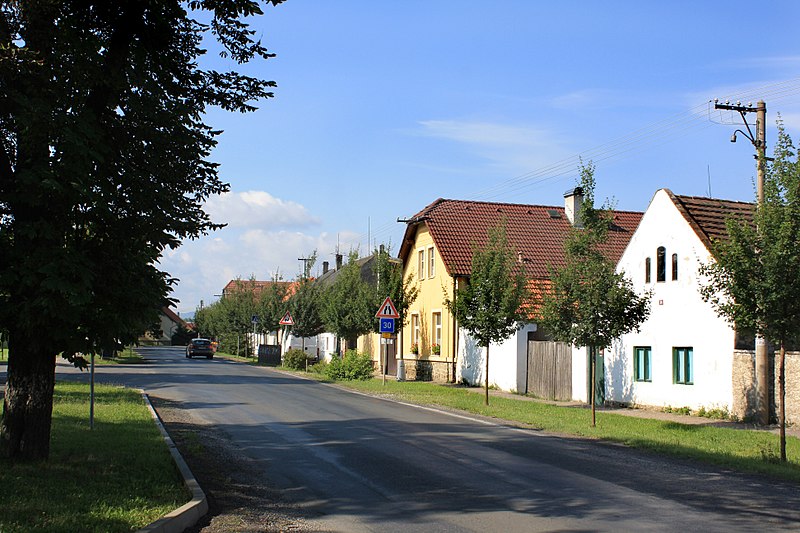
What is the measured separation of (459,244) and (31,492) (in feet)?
99.7

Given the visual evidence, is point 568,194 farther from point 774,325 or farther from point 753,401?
point 774,325

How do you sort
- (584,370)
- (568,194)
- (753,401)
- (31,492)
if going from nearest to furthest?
(31,492) < (753,401) < (584,370) < (568,194)

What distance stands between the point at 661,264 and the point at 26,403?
18267 millimetres

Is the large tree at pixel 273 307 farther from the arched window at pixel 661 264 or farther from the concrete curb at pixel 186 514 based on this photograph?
the concrete curb at pixel 186 514

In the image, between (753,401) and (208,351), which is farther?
(208,351)

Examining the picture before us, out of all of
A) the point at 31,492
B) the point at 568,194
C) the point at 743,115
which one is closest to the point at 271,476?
the point at 31,492

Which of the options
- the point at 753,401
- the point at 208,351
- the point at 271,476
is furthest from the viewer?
the point at 208,351

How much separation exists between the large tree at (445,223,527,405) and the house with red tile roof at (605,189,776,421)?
3601 millimetres

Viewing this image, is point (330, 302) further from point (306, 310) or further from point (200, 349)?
point (200, 349)

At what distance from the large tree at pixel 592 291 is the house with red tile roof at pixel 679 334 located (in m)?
2.78

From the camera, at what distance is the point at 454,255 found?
37.3 metres

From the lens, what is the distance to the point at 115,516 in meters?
7.83

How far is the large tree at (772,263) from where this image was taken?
43.8ft

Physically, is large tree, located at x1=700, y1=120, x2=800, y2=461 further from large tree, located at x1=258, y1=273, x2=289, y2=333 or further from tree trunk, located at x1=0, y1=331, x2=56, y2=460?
large tree, located at x1=258, y1=273, x2=289, y2=333
